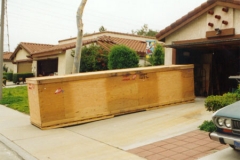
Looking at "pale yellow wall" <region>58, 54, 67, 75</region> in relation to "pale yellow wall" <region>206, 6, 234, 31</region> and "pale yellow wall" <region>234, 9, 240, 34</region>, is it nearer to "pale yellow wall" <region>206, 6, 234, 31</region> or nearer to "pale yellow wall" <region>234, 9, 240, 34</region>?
"pale yellow wall" <region>206, 6, 234, 31</region>

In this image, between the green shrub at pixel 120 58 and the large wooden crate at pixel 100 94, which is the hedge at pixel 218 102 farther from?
the green shrub at pixel 120 58

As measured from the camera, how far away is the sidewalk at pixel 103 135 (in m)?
5.77

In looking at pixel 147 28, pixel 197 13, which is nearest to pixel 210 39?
pixel 197 13

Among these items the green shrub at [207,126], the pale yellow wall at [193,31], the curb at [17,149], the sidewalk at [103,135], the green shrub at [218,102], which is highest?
the pale yellow wall at [193,31]

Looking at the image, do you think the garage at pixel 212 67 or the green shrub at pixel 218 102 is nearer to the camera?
the green shrub at pixel 218 102

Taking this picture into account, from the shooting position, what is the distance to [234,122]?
14.6ft

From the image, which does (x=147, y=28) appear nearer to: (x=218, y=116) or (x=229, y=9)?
(x=229, y=9)

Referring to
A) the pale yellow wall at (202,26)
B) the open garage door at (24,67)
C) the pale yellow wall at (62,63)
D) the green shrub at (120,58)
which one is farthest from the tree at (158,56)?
the open garage door at (24,67)

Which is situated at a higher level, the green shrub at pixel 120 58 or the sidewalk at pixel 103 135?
the green shrub at pixel 120 58

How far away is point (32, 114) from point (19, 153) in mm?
2794

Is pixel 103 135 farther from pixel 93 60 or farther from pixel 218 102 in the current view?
pixel 93 60

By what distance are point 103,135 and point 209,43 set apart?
588cm

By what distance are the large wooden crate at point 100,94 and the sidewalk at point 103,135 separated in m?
0.33

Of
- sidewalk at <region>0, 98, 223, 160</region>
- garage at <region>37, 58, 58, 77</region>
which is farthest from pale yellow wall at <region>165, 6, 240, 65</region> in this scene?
garage at <region>37, 58, 58, 77</region>
